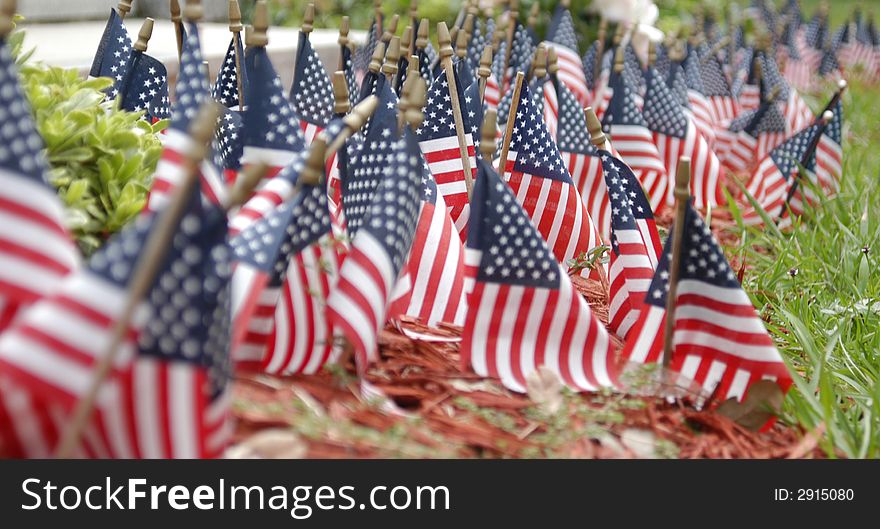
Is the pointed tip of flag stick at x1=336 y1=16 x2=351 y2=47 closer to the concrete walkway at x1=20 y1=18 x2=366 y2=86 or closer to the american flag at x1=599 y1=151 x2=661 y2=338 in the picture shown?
the american flag at x1=599 y1=151 x2=661 y2=338

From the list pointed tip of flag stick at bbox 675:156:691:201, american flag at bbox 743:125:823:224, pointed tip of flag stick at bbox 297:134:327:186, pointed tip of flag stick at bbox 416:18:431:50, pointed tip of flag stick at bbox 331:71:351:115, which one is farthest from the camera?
american flag at bbox 743:125:823:224

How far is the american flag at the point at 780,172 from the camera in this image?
4617 millimetres

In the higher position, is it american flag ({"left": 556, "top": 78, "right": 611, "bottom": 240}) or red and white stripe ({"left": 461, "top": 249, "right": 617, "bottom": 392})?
american flag ({"left": 556, "top": 78, "right": 611, "bottom": 240})

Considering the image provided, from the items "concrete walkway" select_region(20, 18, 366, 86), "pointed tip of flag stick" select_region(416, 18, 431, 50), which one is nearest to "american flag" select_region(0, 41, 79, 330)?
"pointed tip of flag stick" select_region(416, 18, 431, 50)

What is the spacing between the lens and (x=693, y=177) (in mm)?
4457

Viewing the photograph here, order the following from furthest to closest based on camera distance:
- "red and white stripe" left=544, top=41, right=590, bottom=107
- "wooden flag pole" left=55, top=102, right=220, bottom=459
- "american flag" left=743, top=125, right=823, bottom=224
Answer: "red and white stripe" left=544, top=41, right=590, bottom=107 → "american flag" left=743, top=125, right=823, bottom=224 → "wooden flag pole" left=55, top=102, right=220, bottom=459

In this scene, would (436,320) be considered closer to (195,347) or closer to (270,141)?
(270,141)

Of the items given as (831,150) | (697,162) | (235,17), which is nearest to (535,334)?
(235,17)

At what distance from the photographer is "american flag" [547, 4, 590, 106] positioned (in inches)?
206

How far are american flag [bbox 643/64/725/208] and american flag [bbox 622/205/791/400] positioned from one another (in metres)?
→ 2.20

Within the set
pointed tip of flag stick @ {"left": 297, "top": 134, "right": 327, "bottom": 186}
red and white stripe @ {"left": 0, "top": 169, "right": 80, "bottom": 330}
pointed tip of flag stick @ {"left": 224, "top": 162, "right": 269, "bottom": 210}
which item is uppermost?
pointed tip of flag stick @ {"left": 297, "top": 134, "right": 327, "bottom": 186}

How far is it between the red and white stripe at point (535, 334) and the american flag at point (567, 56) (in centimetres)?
307

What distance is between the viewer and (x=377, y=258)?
2031 mm
